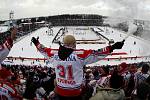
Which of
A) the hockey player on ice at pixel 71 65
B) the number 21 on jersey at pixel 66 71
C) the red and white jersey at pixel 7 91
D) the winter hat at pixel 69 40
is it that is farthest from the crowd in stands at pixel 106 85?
the winter hat at pixel 69 40

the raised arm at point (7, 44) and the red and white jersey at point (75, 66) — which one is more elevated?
the raised arm at point (7, 44)

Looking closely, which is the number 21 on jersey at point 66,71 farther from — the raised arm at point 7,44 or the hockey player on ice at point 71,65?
the raised arm at point 7,44

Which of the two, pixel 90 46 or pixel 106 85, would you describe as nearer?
pixel 106 85

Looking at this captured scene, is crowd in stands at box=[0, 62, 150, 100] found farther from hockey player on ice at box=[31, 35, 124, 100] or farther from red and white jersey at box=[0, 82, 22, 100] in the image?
hockey player on ice at box=[31, 35, 124, 100]

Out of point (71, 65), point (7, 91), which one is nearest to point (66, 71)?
point (71, 65)

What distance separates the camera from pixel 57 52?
301 inches

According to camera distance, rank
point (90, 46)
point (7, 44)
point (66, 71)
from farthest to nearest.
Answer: point (90, 46) → point (66, 71) → point (7, 44)

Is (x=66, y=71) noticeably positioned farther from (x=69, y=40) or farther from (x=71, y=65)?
(x=69, y=40)

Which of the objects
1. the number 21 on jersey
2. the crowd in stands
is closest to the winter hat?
the number 21 on jersey

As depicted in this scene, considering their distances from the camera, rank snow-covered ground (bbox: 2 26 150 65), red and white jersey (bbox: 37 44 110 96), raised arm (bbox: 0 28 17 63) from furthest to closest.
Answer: snow-covered ground (bbox: 2 26 150 65)
red and white jersey (bbox: 37 44 110 96)
raised arm (bbox: 0 28 17 63)

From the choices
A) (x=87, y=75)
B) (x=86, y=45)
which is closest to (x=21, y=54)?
(x=86, y=45)

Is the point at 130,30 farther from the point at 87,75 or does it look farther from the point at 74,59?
the point at 87,75

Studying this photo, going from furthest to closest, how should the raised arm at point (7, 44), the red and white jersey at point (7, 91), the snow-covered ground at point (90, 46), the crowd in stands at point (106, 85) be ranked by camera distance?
the snow-covered ground at point (90, 46)
the red and white jersey at point (7, 91)
the raised arm at point (7, 44)
the crowd in stands at point (106, 85)

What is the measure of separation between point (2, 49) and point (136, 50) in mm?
39569
